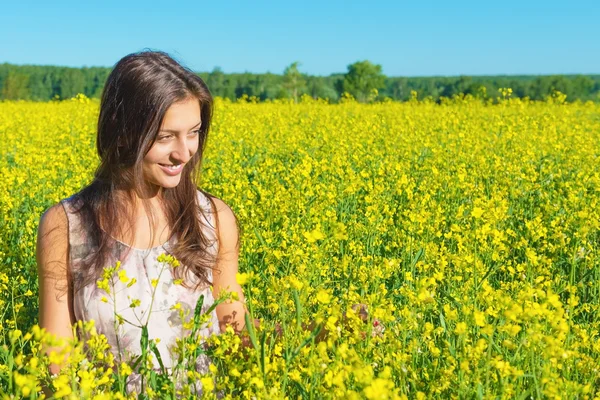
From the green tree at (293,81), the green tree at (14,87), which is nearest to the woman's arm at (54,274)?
the green tree at (293,81)

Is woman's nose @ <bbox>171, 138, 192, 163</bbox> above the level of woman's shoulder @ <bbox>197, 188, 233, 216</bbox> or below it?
above

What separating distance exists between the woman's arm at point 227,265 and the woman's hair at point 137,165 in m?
0.06

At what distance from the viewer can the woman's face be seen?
2.31m

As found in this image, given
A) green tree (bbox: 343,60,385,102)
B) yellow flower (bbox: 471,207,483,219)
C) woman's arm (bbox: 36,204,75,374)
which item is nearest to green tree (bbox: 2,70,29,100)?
green tree (bbox: 343,60,385,102)

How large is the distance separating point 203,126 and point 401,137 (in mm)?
6324

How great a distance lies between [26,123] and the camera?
39.3ft

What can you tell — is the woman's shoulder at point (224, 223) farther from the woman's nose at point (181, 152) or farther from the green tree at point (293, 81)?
the green tree at point (293, 81)

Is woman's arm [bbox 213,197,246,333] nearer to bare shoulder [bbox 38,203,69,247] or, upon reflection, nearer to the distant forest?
bare shoulder [bbox 38,203,69,247]

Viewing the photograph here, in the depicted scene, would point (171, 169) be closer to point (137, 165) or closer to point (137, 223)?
point (137, 165)

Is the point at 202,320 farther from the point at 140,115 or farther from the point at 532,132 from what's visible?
the point at 532,132

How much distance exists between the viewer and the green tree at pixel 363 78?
52.6 m

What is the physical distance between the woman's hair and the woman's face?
3 cm

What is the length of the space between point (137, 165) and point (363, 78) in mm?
58244

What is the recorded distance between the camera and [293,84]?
39.9 m
